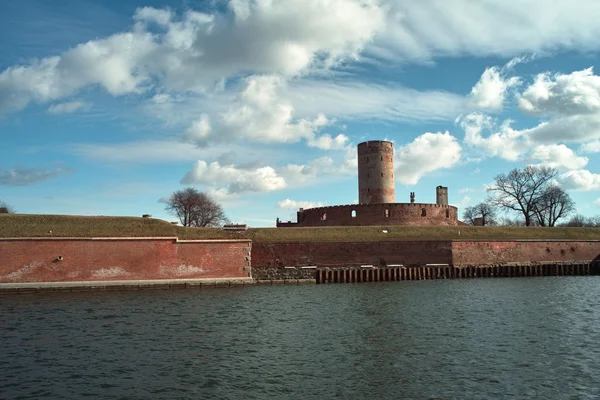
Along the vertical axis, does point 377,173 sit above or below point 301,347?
above

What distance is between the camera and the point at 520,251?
3572cm

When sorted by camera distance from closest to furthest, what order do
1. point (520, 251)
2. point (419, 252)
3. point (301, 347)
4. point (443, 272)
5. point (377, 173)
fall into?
1. point (301, 347)
2. point (443, 272)
3. point (419, 252)
4. point (520, 251)
5. point (377, 173)

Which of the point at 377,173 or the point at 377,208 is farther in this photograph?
the point at 377,173

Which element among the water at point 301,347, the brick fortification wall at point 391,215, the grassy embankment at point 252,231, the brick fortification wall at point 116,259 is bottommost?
the water at point 301,347

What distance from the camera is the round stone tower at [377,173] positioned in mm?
45469

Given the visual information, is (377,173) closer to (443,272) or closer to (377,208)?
(377,208)

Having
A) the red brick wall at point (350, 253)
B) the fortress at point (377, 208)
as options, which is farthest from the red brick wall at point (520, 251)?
the fortress at point (377, 208)

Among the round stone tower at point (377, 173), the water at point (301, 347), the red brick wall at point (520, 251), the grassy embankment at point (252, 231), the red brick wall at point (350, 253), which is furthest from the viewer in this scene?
the round stone tower at point (377, 173)

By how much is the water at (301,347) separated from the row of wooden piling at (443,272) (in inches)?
312

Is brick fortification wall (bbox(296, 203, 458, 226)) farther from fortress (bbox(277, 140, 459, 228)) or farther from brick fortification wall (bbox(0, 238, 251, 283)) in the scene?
brick fortification wall (bbox(0, 238, 251, 283))

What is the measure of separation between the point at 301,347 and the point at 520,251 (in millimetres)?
27134

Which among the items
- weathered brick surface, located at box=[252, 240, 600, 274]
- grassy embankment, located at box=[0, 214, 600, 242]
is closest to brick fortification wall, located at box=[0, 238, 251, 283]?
grassy embankment, located at box=[0, 214, 600, 242]

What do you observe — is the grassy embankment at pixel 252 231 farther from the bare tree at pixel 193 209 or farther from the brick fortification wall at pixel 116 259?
the bare tree at pixel 193 209

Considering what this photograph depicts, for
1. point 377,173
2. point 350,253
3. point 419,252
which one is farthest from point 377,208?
point 350,253
